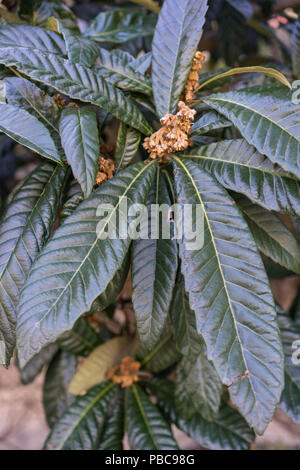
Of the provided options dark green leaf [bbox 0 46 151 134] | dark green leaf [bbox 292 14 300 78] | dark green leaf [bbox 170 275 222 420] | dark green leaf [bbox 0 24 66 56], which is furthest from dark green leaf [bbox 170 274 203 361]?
dark green leaf [bbox 292 14 300 78]

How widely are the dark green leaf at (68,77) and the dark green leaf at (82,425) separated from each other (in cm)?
70

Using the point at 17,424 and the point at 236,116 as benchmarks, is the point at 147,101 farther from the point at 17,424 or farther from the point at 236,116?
the point at 17,424

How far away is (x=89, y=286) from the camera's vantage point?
0.59 meters

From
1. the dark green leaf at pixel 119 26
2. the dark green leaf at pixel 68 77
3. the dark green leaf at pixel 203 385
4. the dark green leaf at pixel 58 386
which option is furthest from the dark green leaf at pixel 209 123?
the dark green leaf at pixel 58 386

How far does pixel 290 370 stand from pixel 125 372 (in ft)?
1.37

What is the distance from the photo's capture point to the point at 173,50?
763mm

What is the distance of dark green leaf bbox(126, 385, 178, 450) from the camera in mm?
956

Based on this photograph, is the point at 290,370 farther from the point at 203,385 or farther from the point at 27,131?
the point at 27,131

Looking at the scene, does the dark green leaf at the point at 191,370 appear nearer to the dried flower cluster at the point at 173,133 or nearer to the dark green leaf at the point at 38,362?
the dried flower cluster at the point at 173,133

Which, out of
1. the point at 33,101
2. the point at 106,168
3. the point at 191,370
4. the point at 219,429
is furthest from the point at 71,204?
the point at 219,429

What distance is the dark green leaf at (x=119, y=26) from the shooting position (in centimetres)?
99
